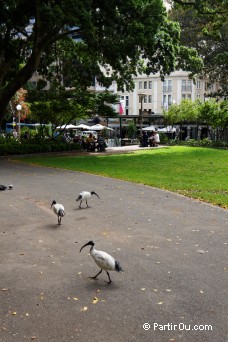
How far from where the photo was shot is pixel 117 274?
19.4 ft

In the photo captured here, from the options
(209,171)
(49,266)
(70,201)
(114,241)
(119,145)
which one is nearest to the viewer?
(49,266)

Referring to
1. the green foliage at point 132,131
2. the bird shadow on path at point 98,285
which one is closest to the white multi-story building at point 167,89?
the green foliage at point 132,131

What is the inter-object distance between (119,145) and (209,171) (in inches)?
828

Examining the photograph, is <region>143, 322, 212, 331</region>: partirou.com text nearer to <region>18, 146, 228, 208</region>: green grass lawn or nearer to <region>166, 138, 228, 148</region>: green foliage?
<region>18, 146, 228, 208</region>: green grass lawn

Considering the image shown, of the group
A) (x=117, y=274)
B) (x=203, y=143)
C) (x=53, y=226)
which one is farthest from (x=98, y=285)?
(x=203, y=143)

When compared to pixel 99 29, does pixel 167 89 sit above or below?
above

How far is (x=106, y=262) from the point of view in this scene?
18.0ft

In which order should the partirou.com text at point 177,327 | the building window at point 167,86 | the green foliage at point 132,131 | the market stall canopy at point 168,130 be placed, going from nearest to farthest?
the partirou.com text at point 177,327 < the green foliage at point 132,131 < the market stall canopy at point 168,130 < the building window at point 167,86

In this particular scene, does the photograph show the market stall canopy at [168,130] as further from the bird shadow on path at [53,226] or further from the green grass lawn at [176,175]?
the bird shadow on path at [53,226]

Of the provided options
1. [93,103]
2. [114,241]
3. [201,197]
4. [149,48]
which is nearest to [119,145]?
[93,103]

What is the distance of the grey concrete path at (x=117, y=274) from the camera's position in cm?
441

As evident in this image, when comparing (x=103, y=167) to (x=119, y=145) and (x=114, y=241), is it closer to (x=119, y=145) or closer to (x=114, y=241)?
(x=114, y=241)

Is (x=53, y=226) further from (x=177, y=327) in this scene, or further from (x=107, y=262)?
(x=177, y=327)

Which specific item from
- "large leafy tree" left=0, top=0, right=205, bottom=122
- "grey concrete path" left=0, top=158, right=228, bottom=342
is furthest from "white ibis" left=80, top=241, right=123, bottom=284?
"large leafy tree" left=0, top=0, right=205, bottom=122
